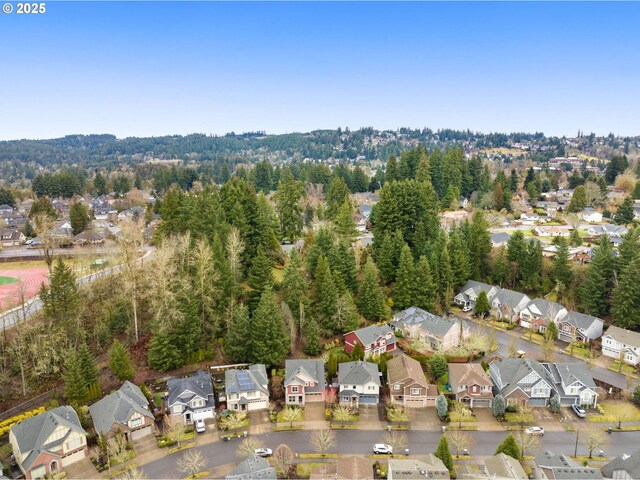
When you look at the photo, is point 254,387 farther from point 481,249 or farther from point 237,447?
point 481,249

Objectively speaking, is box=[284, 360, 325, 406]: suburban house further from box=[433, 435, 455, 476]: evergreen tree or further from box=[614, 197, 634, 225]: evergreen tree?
box=[614, 197, 634, 225]: evergreen tree

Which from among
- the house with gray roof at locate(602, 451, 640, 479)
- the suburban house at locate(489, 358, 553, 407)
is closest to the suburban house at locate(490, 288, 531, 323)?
the suburban house at locate(489, 358, 553, 407)

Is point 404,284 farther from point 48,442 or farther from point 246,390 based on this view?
point 48,442

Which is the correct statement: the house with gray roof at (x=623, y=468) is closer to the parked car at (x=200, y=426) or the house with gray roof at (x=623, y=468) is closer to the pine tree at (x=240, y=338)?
the parked car at (x=200, y=426)

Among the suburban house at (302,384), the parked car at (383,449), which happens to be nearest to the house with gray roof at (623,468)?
the parked car at (383,449)

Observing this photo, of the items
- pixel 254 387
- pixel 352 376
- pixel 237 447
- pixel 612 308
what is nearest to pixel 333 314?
pixel 352 376

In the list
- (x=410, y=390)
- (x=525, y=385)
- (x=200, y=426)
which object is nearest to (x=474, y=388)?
(x=525, y=385)
